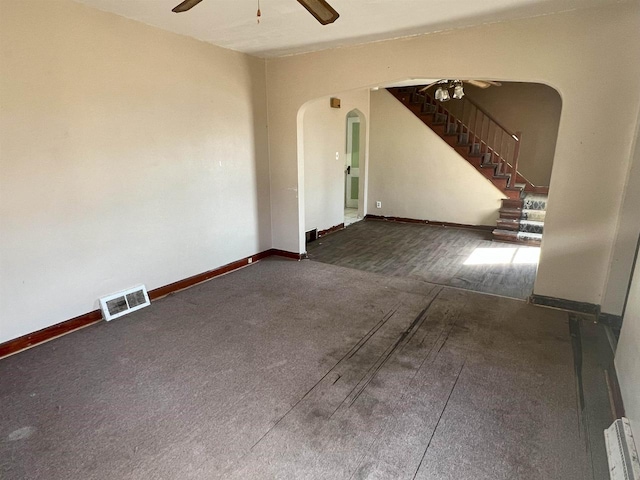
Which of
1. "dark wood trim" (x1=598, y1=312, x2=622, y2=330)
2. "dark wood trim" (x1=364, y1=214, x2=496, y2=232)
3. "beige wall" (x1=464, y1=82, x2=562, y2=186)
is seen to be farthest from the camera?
"beige wall" (x1=464, y1=82, x2=562, y2=186)

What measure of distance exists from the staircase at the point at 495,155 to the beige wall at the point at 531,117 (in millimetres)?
377

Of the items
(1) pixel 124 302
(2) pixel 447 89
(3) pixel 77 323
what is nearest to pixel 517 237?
(2) pixel 447 89

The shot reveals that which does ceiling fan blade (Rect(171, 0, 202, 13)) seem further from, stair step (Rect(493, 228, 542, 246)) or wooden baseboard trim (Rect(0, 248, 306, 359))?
stair step (Rect(493, 228, 542, 246))

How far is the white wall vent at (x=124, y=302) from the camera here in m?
3.36

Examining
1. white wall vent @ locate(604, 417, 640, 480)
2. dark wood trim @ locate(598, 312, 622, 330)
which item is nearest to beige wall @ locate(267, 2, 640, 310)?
dark wood trim @ locate(598, 312, 622, 330)

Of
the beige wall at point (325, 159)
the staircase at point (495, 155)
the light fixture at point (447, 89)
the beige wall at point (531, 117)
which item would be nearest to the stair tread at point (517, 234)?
the staircase at point (495, 155)

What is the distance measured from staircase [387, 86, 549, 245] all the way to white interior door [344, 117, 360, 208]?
54.3 inches

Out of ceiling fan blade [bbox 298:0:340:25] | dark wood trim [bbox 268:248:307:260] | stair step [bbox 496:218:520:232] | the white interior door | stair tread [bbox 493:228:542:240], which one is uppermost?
ceiling fan blade [bbox 298:0:340:25]

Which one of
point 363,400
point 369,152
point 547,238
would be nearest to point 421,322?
point 363,400

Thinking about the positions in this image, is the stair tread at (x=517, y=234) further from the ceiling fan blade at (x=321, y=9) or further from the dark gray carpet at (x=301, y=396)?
the ceiling fan blade at (x=321, y=9)

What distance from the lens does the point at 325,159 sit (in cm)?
638

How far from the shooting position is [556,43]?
3.15 m

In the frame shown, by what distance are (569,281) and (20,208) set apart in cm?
467

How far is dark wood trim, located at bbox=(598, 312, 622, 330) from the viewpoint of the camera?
3146 mm
